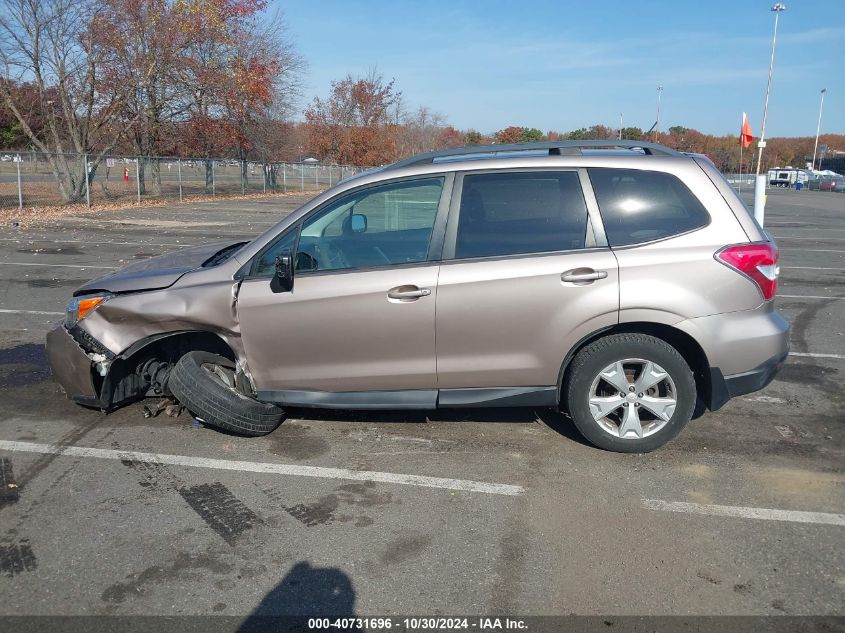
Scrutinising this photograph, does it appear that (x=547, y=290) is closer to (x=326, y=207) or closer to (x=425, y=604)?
(x=326, y=207)

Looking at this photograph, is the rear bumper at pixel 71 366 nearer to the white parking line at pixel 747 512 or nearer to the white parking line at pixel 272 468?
the white parking line at pixel 272 468

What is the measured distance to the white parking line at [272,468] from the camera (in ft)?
13.7

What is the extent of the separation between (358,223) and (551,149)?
54.3 inches

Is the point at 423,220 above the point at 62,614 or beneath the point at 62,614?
above

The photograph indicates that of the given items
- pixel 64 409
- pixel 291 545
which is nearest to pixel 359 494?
pixel 291 545

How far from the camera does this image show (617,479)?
424cm

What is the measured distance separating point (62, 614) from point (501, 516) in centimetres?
211

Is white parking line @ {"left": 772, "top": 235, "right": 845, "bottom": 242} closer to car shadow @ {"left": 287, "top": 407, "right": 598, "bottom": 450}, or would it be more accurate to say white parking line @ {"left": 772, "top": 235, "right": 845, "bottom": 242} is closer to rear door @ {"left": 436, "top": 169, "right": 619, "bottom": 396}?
car shadow @ {"left": 287, "top": 407, "right": 598, "bottom": 450}

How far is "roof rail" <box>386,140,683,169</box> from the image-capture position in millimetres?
4699

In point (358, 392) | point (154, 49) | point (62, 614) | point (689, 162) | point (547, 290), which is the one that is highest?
point (154, 49)

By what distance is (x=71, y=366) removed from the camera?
4875 millimetres

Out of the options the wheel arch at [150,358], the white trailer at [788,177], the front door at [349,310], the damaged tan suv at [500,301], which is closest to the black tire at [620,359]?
the damaged tan suv at [500,301]

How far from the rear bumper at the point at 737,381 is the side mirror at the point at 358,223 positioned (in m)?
2.40

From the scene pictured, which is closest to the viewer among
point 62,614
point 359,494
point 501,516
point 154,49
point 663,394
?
point 62,614
